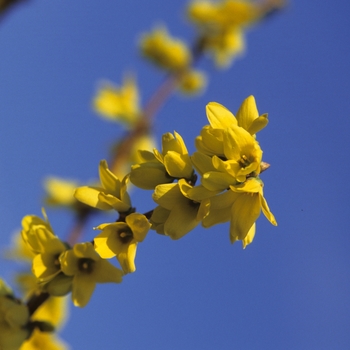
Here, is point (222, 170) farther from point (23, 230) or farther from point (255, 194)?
point (23, 230)

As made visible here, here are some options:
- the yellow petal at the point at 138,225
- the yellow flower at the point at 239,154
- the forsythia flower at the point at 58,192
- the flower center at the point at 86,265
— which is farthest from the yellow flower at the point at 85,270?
the forsythia flower at the point at 58,192

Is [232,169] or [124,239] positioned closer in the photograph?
[232,169]

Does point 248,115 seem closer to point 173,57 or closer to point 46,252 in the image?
point 46,252

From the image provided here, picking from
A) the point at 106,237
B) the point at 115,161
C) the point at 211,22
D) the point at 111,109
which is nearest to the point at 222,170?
the point at 106,237

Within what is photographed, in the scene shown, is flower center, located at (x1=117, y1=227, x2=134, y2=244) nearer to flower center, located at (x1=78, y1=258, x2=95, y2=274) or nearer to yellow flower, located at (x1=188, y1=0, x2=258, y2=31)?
flower center, located at (x1=78, y1=258, x2=95, y2=274)

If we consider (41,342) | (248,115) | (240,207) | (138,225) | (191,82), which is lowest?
(41,342)

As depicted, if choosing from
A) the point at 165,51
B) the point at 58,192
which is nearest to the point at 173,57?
the point at 165,51

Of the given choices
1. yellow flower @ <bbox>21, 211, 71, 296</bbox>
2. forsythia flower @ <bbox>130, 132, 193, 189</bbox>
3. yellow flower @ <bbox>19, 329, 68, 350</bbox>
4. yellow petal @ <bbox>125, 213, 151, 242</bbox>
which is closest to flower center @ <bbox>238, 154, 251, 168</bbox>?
forsythia flower @ <bbox>130, 132, 193, 189</bbox>

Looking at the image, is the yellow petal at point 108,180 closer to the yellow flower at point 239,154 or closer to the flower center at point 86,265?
the flower center at point 86,265
